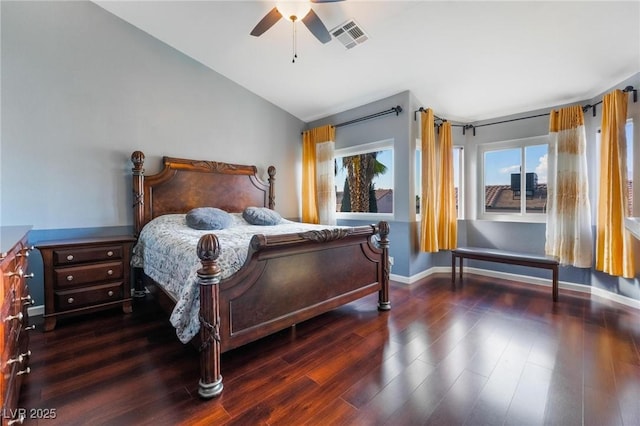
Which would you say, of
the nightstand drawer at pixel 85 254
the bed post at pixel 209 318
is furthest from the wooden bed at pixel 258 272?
the nightstand drawer at pixel 85 254

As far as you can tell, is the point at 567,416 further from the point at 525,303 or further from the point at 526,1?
the point at 526,1

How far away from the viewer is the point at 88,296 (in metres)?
2.57

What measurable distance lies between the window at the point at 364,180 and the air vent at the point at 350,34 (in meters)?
1.43

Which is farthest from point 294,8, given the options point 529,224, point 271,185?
point 529,224

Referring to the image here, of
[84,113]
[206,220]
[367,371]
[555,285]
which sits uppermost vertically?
[84,113]

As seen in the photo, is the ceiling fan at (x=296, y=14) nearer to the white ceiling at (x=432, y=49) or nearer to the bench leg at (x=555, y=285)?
the white ceiling at (x=432, y=49)

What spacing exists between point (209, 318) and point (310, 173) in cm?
351

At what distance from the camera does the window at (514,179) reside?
3863 millimetres

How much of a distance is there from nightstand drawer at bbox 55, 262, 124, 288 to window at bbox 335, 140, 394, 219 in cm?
312

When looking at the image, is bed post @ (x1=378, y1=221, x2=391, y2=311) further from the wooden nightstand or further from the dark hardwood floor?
the wooden nightstand

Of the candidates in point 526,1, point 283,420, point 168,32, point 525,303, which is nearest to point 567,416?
point 283,420

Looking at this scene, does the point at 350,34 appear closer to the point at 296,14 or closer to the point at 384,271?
the point at 296,14

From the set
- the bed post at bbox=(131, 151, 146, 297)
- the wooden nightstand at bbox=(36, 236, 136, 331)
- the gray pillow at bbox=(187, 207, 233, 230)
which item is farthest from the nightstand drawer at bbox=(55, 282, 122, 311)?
the gray pillow at bbox=(187, 207, 233, 230)

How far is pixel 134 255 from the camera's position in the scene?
3021 millimetres
